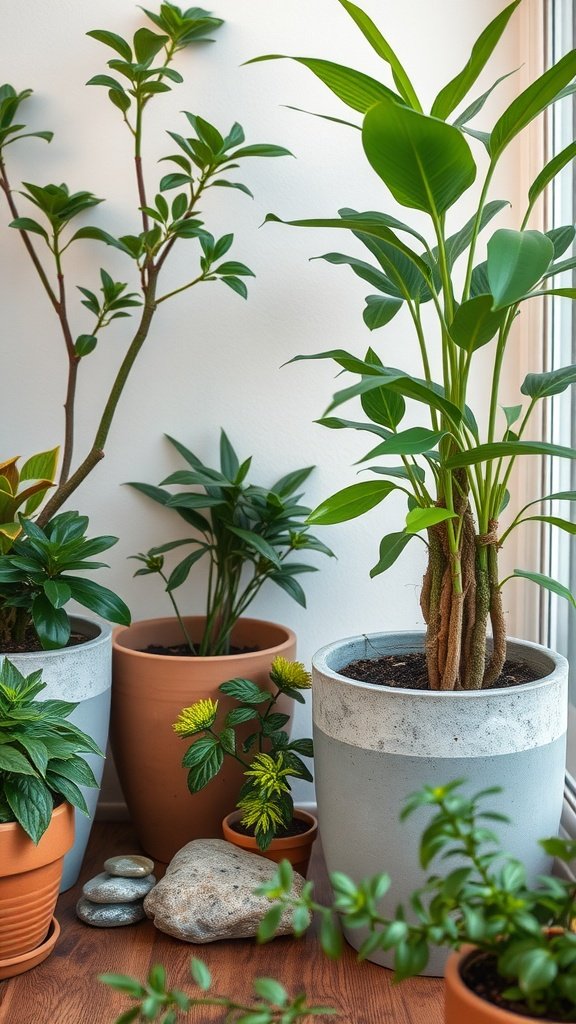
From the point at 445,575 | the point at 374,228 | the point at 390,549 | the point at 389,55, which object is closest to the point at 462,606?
the point at 445,575

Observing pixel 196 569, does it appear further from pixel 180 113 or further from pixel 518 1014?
pixel 518 1014

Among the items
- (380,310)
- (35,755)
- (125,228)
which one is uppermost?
(125,228)

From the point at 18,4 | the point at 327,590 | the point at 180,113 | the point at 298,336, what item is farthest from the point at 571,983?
the point at 18,4

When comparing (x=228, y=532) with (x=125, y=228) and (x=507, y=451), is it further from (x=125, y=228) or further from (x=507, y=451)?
(x=507, y=451)

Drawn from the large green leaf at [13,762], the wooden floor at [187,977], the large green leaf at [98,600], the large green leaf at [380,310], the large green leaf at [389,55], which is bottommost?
the wooden floor at [187,977]

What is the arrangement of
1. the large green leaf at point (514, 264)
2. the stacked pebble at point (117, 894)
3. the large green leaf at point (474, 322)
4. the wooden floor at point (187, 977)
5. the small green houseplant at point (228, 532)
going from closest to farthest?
the large green leaf at point (514, 264) < the large green leaf at point (474, 322) < the wooden floor at point (187, 977) < the stacked pebble at point (117, 894) < the small green houseplant at point (228, 532)

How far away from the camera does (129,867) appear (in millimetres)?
1607

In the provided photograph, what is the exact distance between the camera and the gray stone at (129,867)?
5.27ft

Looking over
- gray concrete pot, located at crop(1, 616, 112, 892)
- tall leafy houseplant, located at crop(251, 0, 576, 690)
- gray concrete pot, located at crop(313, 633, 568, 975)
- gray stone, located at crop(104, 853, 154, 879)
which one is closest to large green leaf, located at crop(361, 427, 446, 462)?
tall leafy houseplant, located at crop(251, 0, 576, 690)

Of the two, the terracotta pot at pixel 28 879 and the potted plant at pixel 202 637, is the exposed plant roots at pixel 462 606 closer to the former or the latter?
the potted plant at pixel 202 637

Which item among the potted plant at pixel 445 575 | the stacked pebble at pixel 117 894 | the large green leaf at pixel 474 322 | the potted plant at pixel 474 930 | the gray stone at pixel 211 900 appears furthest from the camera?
the stacked pebble at pixel 117 894

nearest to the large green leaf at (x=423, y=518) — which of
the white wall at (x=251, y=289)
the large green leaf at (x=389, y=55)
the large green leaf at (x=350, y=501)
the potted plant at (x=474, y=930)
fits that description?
the large green leaf at (x=350, y=501)

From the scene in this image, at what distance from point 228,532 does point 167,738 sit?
41 centimetres

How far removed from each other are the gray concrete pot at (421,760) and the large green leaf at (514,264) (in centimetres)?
58
